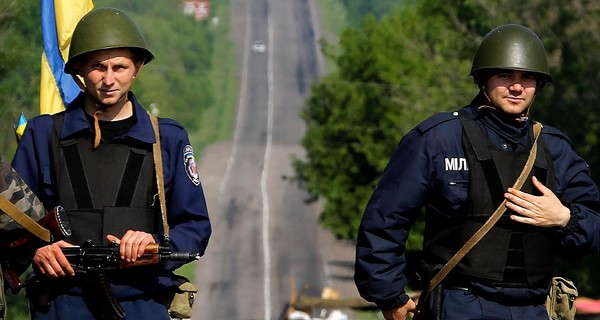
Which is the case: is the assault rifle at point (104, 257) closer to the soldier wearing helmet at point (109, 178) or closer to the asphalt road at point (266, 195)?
the soldier wearing helmet at point (109, 178)

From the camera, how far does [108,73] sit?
23.6ft

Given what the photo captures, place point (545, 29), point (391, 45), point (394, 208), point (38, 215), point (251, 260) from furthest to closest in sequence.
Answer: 1. point (251, 260)
2. point (391, 45)
3. point (545, 29)
4. point (394, 208)
5. point (38, 215)

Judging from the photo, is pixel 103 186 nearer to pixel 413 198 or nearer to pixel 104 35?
pixel 104 35

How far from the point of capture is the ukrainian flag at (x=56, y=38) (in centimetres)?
1103

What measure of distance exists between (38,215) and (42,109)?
417 centimetres

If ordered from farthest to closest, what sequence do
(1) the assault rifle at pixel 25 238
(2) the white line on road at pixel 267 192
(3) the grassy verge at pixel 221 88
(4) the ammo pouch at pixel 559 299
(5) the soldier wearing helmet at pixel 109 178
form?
1. (3) the grassy verge at pixel 221 88
2. (2) the white line on road at pixel 267 192
3. (4) the ammo pouch at pixel 559 299
4. (5) the soldier wearing helmet at pixel 109 178
5. (1) the assault rifle at pixel 25 238

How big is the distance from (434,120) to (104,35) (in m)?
1.70

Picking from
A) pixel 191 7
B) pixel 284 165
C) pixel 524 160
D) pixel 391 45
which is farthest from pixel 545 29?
pixel 284 165

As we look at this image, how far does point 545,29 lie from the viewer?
4244 cm

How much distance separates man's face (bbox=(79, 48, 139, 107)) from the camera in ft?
23.5

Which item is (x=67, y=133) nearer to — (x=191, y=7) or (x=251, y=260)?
(x=251, y=260)

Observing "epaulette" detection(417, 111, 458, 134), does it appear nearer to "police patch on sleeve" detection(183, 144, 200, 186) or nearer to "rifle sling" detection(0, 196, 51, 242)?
"police patch on sleeve" detection(183, 144, 200, 186)

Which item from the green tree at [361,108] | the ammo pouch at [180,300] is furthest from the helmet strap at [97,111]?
the green tree at [361,108]

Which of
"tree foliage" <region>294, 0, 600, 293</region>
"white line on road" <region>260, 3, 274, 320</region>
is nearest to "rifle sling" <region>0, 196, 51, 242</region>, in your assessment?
"tree foliage" <region>294, 0, 600, 293</region>
